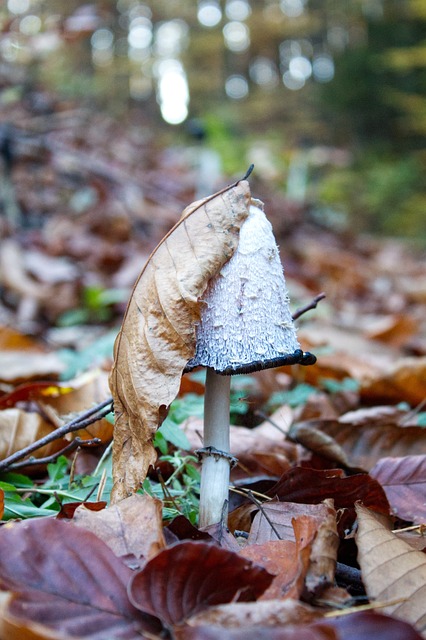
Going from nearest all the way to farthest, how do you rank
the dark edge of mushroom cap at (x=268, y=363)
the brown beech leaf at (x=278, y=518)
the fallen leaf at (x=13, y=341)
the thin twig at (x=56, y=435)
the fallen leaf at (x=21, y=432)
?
the dark edge of mushroom cap at (x=268, y=363) < the brown beech leaf at (x=278, y=518) < the thin twig at (x=56, y=435) < the fallen leaf at (x=21, y=432) < the fallen leaf at (x=13, y=341)

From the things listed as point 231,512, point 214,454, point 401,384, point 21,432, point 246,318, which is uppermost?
point 401,384

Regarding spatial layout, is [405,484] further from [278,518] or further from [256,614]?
[256,614]

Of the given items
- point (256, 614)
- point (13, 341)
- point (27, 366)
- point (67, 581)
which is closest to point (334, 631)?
point (256, 614)

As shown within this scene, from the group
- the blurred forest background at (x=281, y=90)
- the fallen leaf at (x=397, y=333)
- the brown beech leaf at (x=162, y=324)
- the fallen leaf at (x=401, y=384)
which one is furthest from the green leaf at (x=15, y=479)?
the blurred forest background at (x=281, y=90)

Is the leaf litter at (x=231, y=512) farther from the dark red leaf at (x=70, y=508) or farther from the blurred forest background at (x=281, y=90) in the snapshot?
the blurred forest background at (x=281, y=90)

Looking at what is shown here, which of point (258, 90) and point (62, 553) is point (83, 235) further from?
point (258, 90)

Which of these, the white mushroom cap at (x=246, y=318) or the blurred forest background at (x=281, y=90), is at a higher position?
the blurred forest background at (x=281, y=90)
